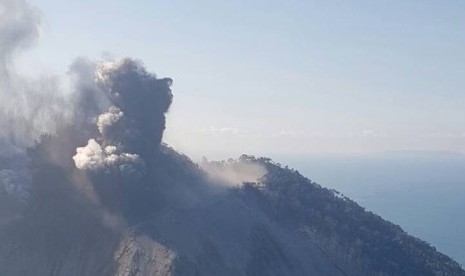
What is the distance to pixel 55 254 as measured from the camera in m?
186

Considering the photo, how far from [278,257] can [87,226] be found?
6050 cm

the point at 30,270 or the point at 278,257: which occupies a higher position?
the point at 278,257

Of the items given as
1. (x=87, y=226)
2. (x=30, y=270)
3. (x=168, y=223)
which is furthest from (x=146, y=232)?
(x=30, y=270)

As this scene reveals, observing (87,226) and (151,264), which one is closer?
(151,264)

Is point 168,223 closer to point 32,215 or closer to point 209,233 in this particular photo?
point 209,233

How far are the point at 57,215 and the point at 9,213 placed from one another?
15.2 m

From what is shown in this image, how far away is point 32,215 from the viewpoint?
196 metres

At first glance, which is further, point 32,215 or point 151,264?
point 32,215

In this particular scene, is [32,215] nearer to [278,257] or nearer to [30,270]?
[30,270]

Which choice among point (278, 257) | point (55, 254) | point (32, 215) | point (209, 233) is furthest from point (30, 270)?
point (278, 257)

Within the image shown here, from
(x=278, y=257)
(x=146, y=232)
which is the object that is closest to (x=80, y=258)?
(x=146, y=232)

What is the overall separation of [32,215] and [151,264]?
45287 millimetres

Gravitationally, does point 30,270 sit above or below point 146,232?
below

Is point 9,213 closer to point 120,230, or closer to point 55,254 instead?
point 55,254
